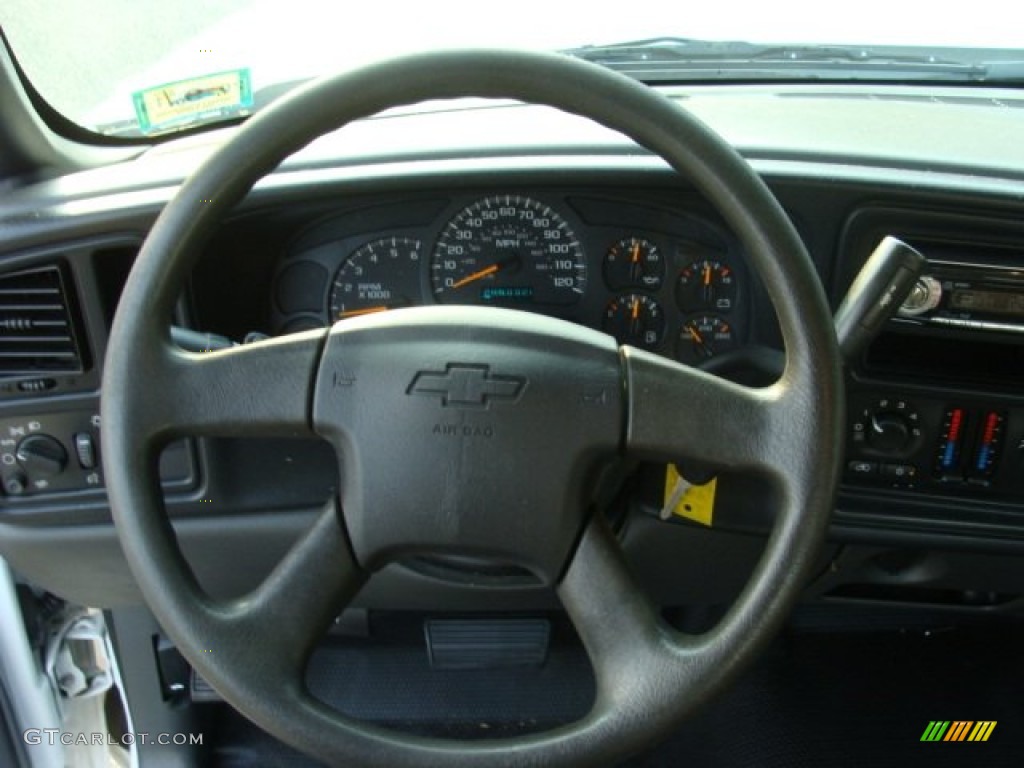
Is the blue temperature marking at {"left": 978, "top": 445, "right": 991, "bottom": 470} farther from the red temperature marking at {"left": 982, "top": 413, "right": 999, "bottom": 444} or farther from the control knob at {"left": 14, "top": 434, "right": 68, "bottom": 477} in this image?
the control knob at {"left": 14, "top": 434, "right": 68, "bottom": 477}

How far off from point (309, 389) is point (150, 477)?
0.17 meters

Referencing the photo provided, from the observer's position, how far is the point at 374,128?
1.51m

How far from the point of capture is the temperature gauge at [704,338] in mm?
1444

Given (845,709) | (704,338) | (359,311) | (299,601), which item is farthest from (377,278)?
(845,709)

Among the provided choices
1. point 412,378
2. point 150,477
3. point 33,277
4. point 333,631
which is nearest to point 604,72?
point 412,378

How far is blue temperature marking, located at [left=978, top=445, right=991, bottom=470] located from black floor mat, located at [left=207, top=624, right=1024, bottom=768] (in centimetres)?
61

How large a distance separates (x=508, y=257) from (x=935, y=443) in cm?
62

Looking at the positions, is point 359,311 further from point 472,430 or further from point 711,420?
point 711,420

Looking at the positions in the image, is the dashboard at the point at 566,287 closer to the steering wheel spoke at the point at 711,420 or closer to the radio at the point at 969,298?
the radio at the point at 969,298

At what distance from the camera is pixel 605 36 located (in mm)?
1776

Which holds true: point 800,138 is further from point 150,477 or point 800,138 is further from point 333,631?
point 333,631

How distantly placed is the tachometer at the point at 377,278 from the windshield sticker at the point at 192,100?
0.29 meters

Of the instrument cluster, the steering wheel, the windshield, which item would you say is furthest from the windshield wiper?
the steering wheel

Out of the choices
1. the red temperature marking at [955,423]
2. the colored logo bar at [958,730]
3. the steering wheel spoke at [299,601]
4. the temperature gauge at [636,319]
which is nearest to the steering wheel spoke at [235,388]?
the steering wheel spoke at [299,601]
